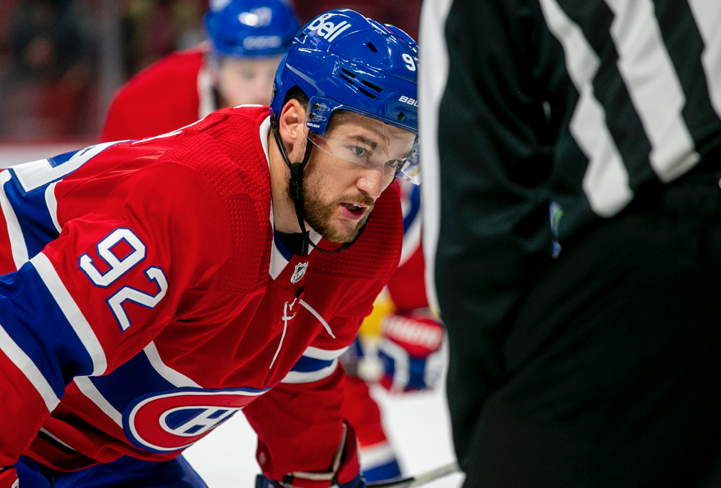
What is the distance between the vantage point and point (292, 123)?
5.26 ft

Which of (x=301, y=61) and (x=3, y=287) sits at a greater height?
(x=301, y=61)

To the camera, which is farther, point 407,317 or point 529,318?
point 407,317

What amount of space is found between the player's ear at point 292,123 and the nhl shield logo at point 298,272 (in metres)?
0.21

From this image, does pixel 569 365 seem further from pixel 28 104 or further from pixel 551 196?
pixel 28 104

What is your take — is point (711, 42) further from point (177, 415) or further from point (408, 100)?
point (177, 415)

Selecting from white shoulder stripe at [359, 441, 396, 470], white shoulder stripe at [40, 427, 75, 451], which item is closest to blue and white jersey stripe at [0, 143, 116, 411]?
white shoulder stripe at [40, 427, 75, 451]

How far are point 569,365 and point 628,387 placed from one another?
63 millimetres

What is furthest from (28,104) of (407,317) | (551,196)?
(551,196)

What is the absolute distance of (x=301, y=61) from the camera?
1583 mm

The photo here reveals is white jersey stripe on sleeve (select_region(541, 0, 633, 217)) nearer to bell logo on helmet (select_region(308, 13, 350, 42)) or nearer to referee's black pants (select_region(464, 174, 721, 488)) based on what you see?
referee's black pants (select_region(464, 174, 721, 488))

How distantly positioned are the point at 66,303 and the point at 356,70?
2.06ft

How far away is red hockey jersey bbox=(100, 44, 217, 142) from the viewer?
3.21 metres

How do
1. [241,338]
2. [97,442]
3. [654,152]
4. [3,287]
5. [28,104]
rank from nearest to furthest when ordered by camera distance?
[654,152] → [3,287] → [241,338] → [97,442] → [28,104]

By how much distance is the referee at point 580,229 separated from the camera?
0.86m
